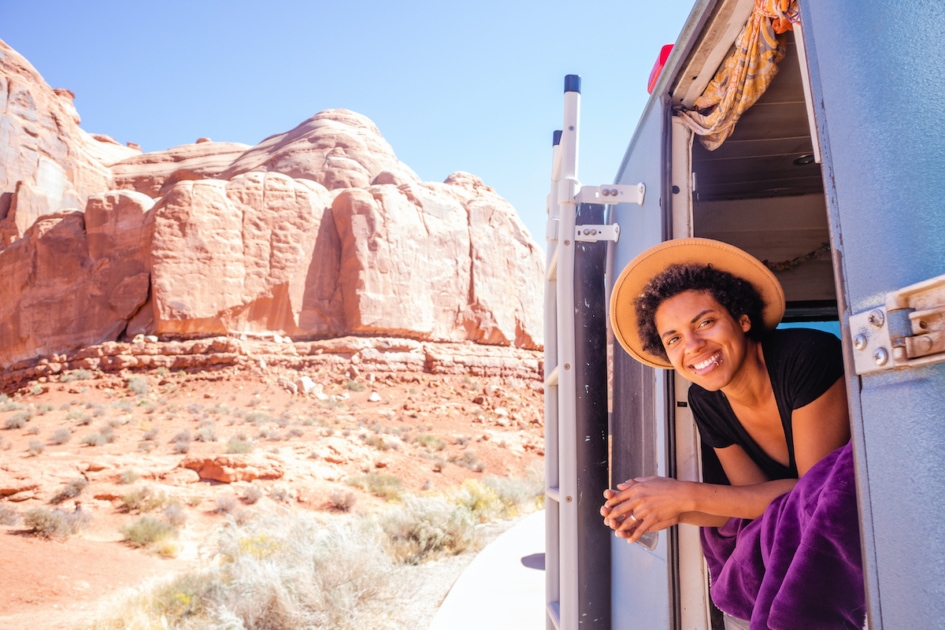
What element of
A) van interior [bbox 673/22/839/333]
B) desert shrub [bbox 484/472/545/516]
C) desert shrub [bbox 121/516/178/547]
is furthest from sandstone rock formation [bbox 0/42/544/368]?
van interior [bbox 673/22/839/333]

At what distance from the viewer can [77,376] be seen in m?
25.1

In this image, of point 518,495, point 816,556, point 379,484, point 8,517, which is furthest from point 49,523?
point 816,556

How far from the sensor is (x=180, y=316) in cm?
2664

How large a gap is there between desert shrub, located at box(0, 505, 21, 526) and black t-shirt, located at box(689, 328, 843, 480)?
37.9 feet

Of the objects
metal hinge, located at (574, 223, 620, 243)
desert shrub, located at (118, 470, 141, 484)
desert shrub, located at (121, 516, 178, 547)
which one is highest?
metal hinge, located at (574, 223, 620, 243)

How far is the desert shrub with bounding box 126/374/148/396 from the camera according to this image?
76.8ft

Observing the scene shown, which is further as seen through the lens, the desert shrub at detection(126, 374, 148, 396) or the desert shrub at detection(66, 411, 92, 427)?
the desert shrub at detection(126, 374, 148, 396)

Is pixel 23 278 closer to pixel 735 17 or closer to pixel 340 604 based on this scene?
pixel 340 604

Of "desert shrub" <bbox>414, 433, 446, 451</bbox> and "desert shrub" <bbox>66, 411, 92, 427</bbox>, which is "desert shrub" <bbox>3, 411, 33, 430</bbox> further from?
"desert shrub" <bbox>414, 433, 446, 451</bbox>

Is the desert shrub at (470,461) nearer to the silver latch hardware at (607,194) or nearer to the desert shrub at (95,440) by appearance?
the desert shrub at (95,440)

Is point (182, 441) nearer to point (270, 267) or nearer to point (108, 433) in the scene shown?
point (108, 433)

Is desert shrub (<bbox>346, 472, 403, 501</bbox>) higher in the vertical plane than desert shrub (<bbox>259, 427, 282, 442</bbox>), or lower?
lower

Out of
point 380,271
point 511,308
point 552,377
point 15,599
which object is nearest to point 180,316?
point 380,271

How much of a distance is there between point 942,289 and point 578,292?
1.93 meters
